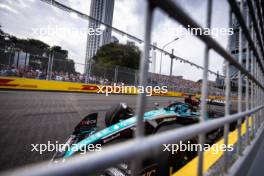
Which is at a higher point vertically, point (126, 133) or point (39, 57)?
point (39, 57)

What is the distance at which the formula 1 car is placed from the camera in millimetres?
1655

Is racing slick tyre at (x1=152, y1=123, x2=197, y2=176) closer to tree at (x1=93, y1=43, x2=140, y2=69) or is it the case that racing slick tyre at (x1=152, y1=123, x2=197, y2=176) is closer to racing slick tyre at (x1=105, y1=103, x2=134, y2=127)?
racing slick tyre at (x1=105, y1=103, x2=134, y2=127)

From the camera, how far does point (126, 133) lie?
225 centimetres

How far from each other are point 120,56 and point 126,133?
31163 mm

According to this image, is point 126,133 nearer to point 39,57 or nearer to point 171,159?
point 171,159

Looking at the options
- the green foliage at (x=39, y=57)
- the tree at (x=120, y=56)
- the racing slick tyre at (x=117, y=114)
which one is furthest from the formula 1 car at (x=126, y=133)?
the tree at (x=120, y=56)

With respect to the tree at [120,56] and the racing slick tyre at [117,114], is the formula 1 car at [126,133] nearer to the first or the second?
the racing slick tyre at [117,114]

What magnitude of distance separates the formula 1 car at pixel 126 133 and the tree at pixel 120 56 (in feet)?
95.8

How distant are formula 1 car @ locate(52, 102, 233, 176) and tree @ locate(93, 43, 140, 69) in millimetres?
29188

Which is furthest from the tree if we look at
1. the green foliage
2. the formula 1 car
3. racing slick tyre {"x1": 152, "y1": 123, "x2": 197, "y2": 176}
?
racing slick tyre {"x1": 152, "y1": 123, "x2": 197, "y2": 176}

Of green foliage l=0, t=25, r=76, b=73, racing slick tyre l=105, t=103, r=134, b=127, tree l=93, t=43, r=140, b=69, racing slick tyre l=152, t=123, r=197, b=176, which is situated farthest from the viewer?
A: tree l=93, t=43, r=140, b=69

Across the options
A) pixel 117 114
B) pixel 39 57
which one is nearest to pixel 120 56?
pixel 39 57

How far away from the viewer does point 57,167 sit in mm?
280

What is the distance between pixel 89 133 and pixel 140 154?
2.08 m
